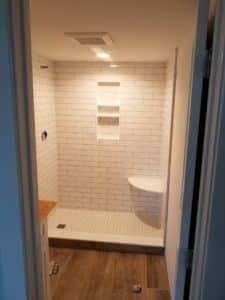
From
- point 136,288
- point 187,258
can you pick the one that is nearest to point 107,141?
point 136,288

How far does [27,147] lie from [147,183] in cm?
260

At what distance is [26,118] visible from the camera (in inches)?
35.0

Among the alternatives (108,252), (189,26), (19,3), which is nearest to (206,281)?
(19,3)

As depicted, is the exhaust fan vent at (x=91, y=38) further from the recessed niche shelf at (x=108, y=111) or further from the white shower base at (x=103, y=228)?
the white shower base at (x=103, y=228)

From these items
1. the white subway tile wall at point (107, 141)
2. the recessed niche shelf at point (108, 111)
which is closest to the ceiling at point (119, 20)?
the white subway tile wall at point (107, 141)

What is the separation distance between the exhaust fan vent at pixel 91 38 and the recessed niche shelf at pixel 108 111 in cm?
133

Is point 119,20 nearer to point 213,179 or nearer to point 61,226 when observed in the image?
point 213,179

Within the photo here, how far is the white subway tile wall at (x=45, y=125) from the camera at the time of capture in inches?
112

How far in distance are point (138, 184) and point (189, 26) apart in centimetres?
216

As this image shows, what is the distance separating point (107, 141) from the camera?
3.50 metres

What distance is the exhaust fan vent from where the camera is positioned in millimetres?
1831

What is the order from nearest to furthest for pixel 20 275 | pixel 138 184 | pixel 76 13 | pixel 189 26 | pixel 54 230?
1. pixel 20 275
2. pixel 76 13
3. pixel 189 26
4. pixel 54 230
5. pixel 138 184

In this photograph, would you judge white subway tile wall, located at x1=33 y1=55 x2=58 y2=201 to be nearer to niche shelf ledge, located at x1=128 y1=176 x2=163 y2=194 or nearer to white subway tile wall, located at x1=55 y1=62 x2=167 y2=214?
white subway tile wall, located at x1=55 y1=62 x2=167 y2=214

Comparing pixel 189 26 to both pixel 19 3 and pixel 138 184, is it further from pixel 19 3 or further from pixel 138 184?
pixel 138 184
